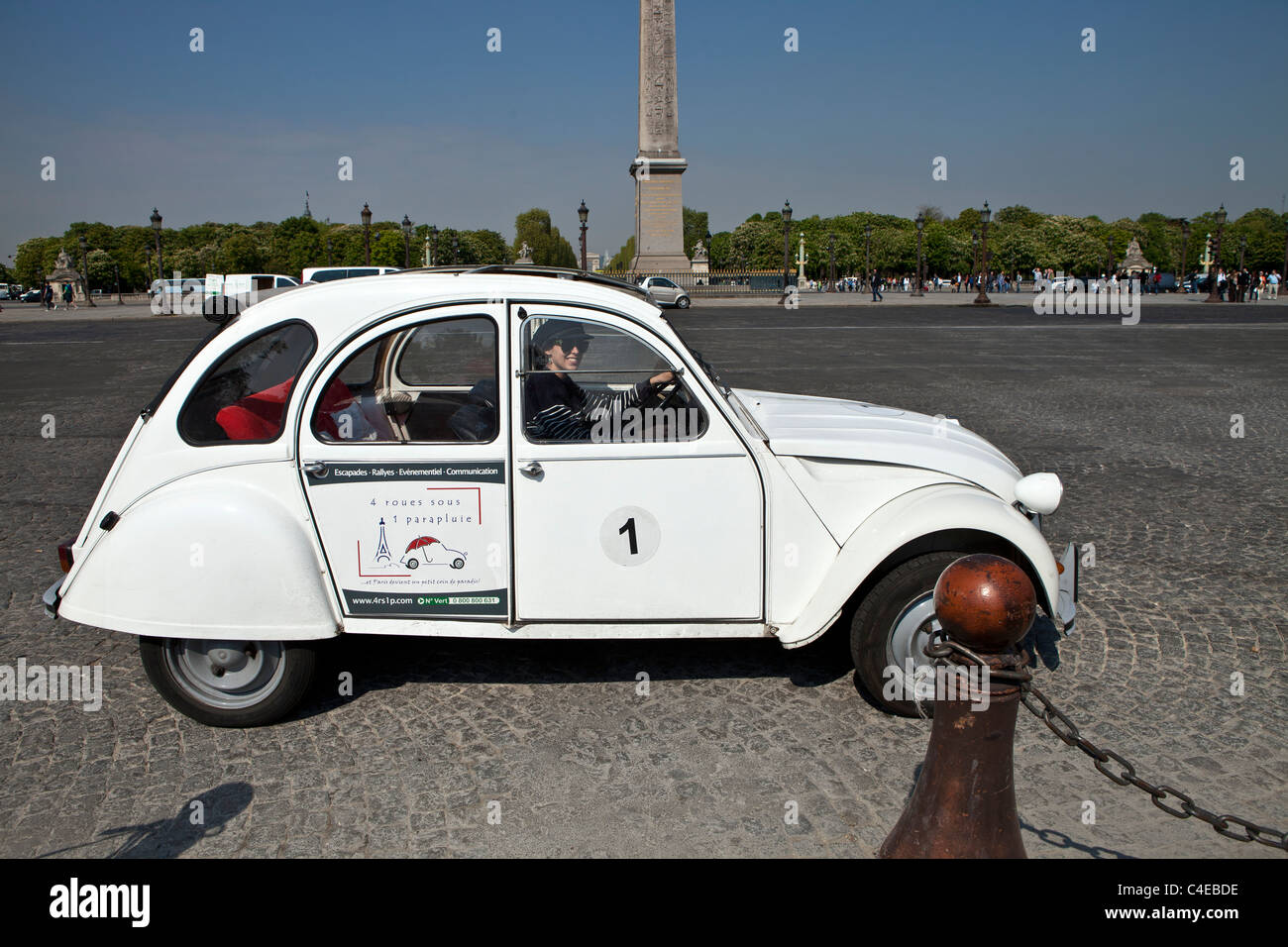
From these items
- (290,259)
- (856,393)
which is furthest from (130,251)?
(856,393)

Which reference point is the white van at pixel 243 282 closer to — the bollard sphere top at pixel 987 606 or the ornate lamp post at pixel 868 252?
the bollard sphere top at pixel 987 606

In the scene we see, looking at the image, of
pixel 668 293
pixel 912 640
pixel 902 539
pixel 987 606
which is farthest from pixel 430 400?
pixel 668 293

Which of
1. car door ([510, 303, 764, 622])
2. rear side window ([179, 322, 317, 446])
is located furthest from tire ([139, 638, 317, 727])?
car door ([510, 303, 764, 622])

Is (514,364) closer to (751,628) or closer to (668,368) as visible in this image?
(668,368)

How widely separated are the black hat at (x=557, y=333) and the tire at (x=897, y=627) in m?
1.53

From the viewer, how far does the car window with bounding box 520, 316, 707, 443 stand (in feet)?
12.9

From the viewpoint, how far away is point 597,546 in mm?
3924

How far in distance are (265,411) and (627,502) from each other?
1535 mm

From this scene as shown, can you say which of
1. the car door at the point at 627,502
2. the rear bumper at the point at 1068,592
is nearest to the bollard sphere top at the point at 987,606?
the car door at the point at 627,502

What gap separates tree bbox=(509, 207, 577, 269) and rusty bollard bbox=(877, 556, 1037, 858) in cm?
14162

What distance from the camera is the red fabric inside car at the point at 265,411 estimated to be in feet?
13.0

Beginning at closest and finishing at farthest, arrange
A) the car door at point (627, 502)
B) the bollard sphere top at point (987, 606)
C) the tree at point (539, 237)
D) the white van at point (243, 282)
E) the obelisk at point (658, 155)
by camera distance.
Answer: the bollard sphere top at point (987, 606) → the car door at point (627, 502) → the white van at point (243, 282) → the obelisk at point (658, 155) → the tree at point (539, 237)

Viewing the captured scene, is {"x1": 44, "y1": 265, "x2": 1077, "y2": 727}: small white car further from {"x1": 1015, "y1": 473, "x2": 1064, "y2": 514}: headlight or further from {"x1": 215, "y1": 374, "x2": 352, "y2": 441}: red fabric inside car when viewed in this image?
{"x1": 1015, "y1": 473, "x2": 1064, "y2": 514}: headlight
